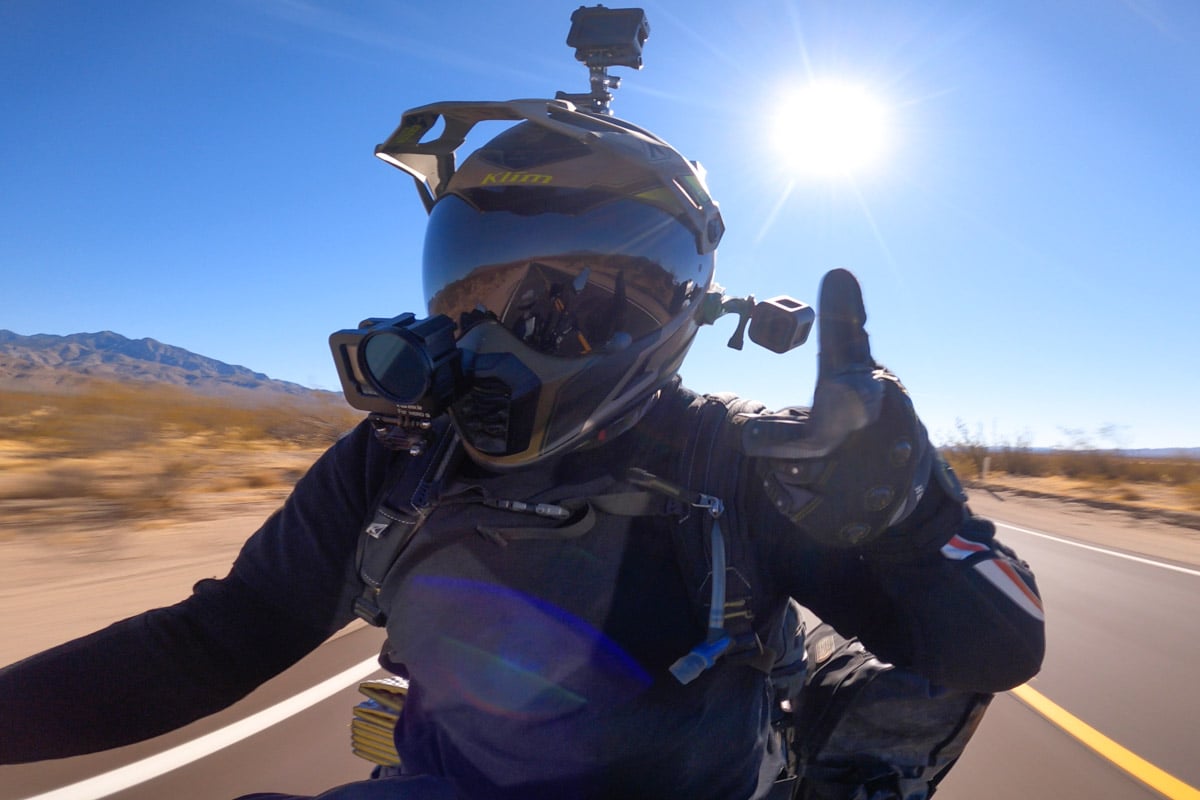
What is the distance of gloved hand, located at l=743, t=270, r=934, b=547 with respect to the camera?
1.10m

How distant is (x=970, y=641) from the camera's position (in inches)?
46.9

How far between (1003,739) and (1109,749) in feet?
1.39

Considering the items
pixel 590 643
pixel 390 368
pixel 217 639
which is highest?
pixel 390 368

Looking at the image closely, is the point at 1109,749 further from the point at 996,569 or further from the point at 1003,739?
the point at 996,569

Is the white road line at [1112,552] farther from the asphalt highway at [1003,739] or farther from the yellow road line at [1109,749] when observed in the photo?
the yellow road line at [1109,749]

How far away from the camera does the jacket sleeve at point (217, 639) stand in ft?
4.62

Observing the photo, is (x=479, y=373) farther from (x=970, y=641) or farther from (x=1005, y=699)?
(x=1005, y=699)

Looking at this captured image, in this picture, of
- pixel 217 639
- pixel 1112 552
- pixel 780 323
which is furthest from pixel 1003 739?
pixel 1112 552

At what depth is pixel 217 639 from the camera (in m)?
1.52

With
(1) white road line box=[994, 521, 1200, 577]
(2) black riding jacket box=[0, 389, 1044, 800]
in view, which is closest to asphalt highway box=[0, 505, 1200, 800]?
(2) black riding jacket box=[0, 389, 1044, 800]

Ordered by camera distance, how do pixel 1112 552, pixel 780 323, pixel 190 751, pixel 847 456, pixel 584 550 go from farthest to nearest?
1. pixel 1112 552
2. pixel 190 751
3. pixel 780 323
4. pixel 584 550
5. pixel 847 456

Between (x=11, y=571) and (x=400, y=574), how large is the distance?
563 cm

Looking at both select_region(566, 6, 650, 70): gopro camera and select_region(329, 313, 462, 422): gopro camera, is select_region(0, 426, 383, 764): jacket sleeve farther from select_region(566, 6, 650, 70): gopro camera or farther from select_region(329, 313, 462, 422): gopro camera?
select_region(566, 6, 650, 70): gopro camera

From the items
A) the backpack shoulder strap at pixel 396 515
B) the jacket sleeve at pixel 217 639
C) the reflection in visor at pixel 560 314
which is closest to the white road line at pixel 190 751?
the jacket sleeve at pixel 217 639
